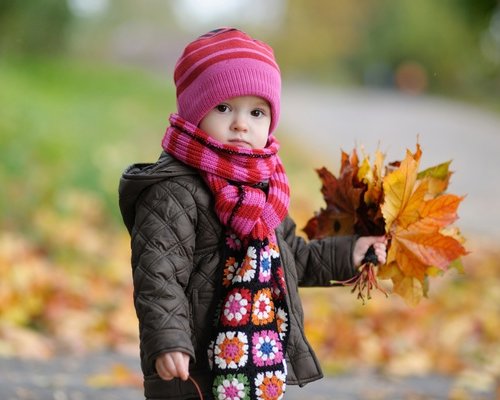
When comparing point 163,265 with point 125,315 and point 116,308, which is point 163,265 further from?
point 116,308

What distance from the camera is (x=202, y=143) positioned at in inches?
91.4

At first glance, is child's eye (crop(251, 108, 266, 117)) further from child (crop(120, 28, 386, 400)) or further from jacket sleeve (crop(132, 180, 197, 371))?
jacket sleeve (crop(132, 180, 197, 371))

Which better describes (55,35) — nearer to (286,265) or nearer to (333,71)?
(286,265)

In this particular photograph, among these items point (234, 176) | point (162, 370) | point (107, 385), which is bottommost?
point (162, 370)

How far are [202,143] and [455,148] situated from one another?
442 inches

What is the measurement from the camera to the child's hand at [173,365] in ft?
7.04

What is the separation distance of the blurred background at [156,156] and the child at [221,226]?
69 centimetres

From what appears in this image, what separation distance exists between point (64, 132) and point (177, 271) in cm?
646

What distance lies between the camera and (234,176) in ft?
7.57

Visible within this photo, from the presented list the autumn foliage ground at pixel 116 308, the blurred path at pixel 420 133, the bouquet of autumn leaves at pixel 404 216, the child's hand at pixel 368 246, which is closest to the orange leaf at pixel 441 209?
the bouquet of autumn leaves at pixel 404 216

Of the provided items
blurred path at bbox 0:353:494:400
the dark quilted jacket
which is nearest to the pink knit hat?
the dark quilted jacket

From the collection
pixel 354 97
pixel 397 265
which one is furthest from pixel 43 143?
pixel 354 97

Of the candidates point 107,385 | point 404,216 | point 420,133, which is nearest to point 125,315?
point 107,385

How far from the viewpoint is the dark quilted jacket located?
86.5 inches
